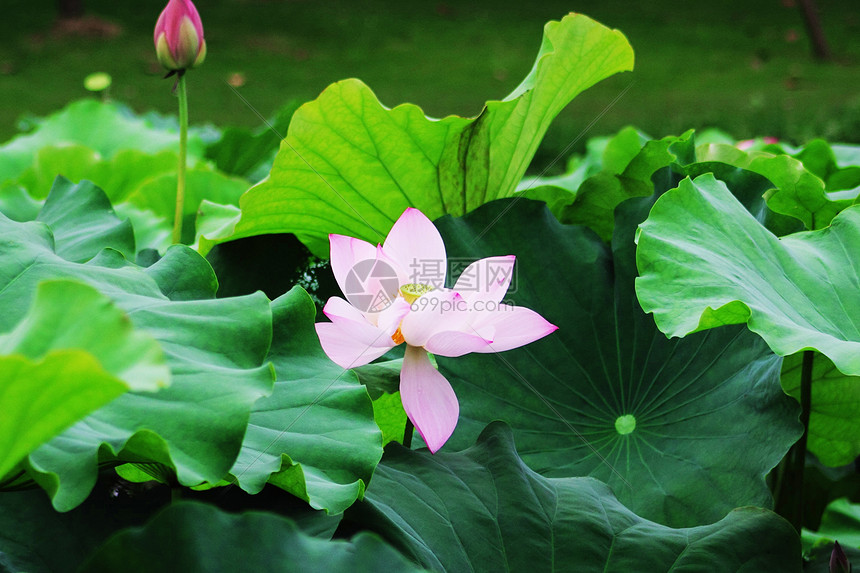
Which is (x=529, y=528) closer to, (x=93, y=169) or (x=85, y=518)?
(x=85, y=518)

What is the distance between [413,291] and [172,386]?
0.66 ft

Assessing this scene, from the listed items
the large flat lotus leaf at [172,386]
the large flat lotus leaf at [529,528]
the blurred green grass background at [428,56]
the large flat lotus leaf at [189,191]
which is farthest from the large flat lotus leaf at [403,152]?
the blurred green grass background at [428,56]

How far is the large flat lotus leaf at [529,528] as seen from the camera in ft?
1.77

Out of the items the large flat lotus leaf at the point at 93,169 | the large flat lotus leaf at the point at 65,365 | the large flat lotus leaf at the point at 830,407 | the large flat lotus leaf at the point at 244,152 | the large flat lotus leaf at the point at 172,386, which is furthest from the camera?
the large flat lotus leaf at the point at 244,152

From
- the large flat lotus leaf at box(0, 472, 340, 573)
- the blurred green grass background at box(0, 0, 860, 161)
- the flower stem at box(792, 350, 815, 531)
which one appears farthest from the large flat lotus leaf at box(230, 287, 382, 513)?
the blurred green grass background at box(0, 0, 860, 161)

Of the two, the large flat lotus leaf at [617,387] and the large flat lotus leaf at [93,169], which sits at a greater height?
the large flat lotus leaf at [617,387]

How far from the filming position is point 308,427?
1.83 feet

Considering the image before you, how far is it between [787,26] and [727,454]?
37.3 feet

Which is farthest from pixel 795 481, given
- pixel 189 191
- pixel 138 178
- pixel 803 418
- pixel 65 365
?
pixel 138 178

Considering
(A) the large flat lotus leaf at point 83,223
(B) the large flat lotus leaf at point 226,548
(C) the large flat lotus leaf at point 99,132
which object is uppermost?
(B) the large flat lotus leaf at point 226,548

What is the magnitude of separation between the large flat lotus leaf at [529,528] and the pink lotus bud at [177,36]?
56cm

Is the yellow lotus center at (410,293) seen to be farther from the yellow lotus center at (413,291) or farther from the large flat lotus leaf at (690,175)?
the large flat lotus leaf at (690,175)

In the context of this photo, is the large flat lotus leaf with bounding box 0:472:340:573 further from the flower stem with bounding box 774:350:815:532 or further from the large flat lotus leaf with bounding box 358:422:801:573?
the flower stem with bounding box 774:350:815:532

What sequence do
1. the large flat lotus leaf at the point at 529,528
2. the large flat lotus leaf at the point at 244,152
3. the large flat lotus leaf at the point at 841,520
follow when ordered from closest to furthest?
the large flat lotus leaf at the point at 529,528 → the large flat lotus leaf at the point at 841,520 → the large flat lotus leaf at the point at 244,152
